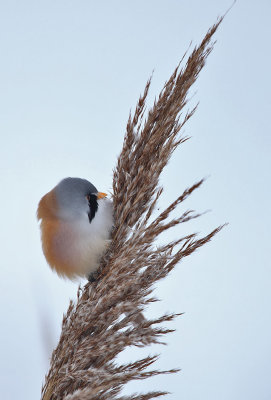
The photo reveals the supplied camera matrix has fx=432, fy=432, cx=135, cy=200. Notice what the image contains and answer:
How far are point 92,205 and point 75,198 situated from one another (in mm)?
49

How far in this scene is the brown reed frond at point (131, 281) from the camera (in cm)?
80

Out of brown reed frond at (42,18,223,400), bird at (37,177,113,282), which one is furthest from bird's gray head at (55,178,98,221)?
brown reed frond at (42,18,223,400)

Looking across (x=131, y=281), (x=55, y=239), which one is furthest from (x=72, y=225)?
(x=131, y=281)

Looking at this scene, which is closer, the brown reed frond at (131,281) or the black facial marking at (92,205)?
the brown reed frond at (131,281)

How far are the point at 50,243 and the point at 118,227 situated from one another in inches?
9.6

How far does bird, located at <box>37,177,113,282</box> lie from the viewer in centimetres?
103

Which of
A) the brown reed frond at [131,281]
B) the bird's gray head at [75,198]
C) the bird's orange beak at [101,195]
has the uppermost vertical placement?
the bird's gray head at [75,198]

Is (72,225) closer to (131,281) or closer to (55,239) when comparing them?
(55,239)

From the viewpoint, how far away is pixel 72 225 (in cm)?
109

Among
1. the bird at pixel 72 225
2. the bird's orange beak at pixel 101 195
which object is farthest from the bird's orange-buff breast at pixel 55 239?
the bird's orange beak at pixel 101 195

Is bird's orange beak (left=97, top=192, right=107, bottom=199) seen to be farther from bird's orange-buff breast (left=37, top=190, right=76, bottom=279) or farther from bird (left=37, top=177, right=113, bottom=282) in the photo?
bird's orange-buff breast (left=37, top=190, right=76, bottom=279)

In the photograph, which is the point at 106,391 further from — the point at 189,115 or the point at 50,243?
the point at 189,115

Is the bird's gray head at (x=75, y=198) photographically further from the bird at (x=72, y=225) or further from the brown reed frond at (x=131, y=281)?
the brown reed frond at (x=131, y=281)

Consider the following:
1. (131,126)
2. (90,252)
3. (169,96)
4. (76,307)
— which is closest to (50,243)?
(90,252)
